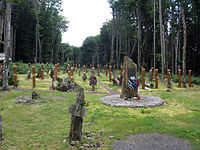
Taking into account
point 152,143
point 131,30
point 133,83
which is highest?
point 131,30

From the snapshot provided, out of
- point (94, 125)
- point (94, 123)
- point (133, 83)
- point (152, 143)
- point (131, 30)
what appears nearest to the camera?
point (152, 143)

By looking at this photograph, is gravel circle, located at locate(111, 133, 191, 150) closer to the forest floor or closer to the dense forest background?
the forest floor

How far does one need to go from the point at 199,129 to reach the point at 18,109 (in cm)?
604

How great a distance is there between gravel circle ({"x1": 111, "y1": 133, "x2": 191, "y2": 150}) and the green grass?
0.20 metres

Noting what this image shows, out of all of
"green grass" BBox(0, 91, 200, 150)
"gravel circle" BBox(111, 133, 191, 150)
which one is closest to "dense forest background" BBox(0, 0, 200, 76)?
"green grass" BBox(0, 91, 200, 150)

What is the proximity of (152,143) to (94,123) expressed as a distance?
197 cm

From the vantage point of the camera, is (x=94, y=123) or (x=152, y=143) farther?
(x=94, y=123)

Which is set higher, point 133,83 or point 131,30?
point 131,30

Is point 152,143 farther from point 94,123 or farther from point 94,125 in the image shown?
point 94,123

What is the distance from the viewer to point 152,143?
4.32m

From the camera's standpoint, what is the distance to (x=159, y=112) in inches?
280

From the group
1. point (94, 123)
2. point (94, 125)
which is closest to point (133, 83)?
point (94, 123)

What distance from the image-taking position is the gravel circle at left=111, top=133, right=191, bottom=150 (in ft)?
13.5

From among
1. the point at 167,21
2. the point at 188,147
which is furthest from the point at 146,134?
the point at 167,21
